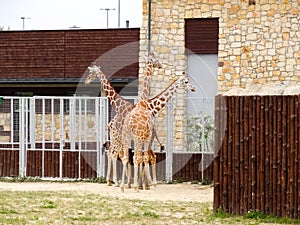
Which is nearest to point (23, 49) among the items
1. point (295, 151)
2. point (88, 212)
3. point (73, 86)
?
point (73, 86)

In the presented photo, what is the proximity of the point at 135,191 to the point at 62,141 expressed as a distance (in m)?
2.99

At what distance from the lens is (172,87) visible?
60.7 ft

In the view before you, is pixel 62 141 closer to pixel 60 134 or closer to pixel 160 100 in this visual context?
pixel 60 134

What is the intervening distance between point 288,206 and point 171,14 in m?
13.4

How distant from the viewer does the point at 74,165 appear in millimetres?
19828

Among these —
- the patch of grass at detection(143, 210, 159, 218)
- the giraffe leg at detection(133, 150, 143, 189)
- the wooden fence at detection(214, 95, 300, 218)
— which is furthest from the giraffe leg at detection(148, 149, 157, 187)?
the wooden fence at detection(214, 95, 300, 218)

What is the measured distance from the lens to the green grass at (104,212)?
11.6 meters

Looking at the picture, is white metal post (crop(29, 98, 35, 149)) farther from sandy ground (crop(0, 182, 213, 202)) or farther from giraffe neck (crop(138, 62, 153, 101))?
giraffe neck (crop(138, 62, 153, 101))

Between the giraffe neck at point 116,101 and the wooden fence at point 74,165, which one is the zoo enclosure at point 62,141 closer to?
the wooden fence at point 74,165

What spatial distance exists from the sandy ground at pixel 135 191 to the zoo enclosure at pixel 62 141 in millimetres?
707

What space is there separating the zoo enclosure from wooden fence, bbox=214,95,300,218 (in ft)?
24.7

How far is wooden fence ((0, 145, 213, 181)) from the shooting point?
19484 mm

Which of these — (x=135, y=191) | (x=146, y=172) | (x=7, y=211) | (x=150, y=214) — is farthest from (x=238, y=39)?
(x=7, y=211)

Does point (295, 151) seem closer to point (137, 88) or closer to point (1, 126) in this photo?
point (1, 126)
